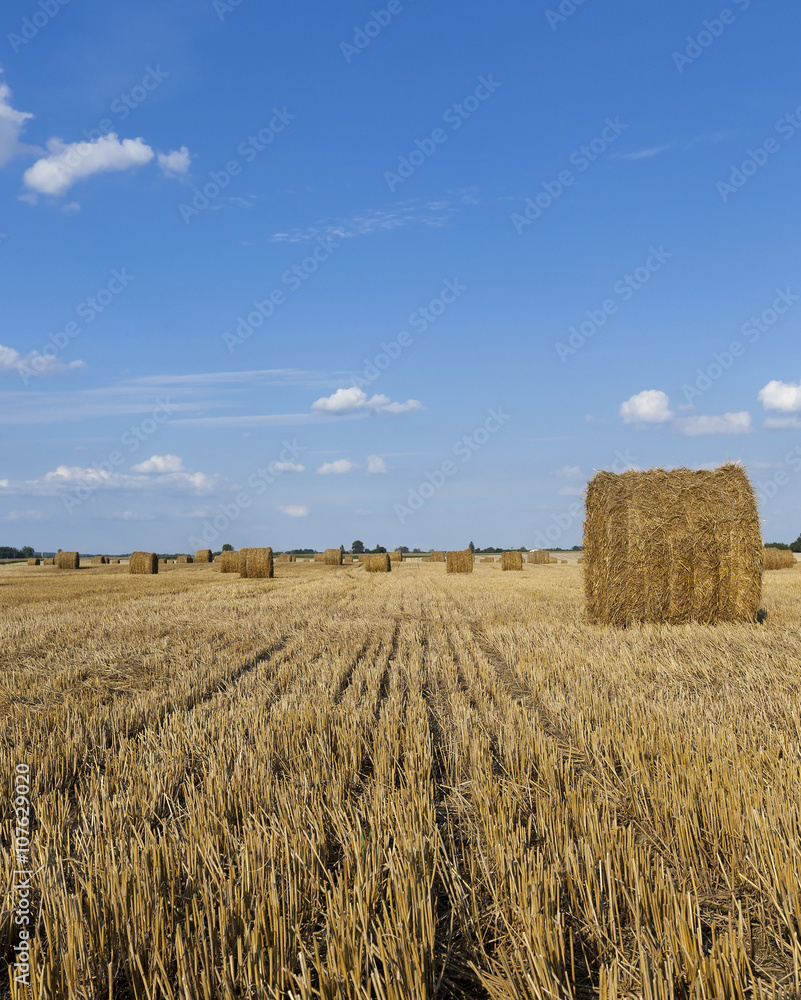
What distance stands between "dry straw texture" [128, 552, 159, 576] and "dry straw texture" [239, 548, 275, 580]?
24.9 ft

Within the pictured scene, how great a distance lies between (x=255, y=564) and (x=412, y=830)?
29.8 m

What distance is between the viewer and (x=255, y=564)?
32188 millimetres

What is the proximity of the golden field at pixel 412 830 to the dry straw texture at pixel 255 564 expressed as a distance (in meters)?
24.8

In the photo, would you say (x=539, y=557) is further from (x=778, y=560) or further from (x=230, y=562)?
(x=230, y=562)

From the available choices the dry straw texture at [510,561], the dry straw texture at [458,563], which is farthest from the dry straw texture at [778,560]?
the dry straw texture at [458,563]

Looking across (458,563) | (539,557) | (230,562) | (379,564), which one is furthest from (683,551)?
(539,557)

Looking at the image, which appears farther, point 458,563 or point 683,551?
point 458,563

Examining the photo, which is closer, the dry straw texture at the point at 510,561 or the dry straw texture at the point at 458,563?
the dry straw texture at the point at 458,563

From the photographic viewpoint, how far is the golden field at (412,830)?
2.29 meters

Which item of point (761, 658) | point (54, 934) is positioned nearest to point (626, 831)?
point (54, 934)

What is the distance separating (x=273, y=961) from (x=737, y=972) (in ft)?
4.71

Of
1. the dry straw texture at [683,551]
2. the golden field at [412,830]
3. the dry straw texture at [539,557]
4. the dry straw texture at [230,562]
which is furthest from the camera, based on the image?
the dry straw texture at [539,557]

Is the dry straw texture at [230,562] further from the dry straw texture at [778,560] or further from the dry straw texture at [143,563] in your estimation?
the dry straw texture at [778,560]

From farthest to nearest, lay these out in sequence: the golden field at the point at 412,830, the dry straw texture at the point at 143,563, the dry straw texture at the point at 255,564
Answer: the dry straw texture at the point at 143,563 → the dry straw texture at the point at 255,564 → the golden field at the point at 412,830
